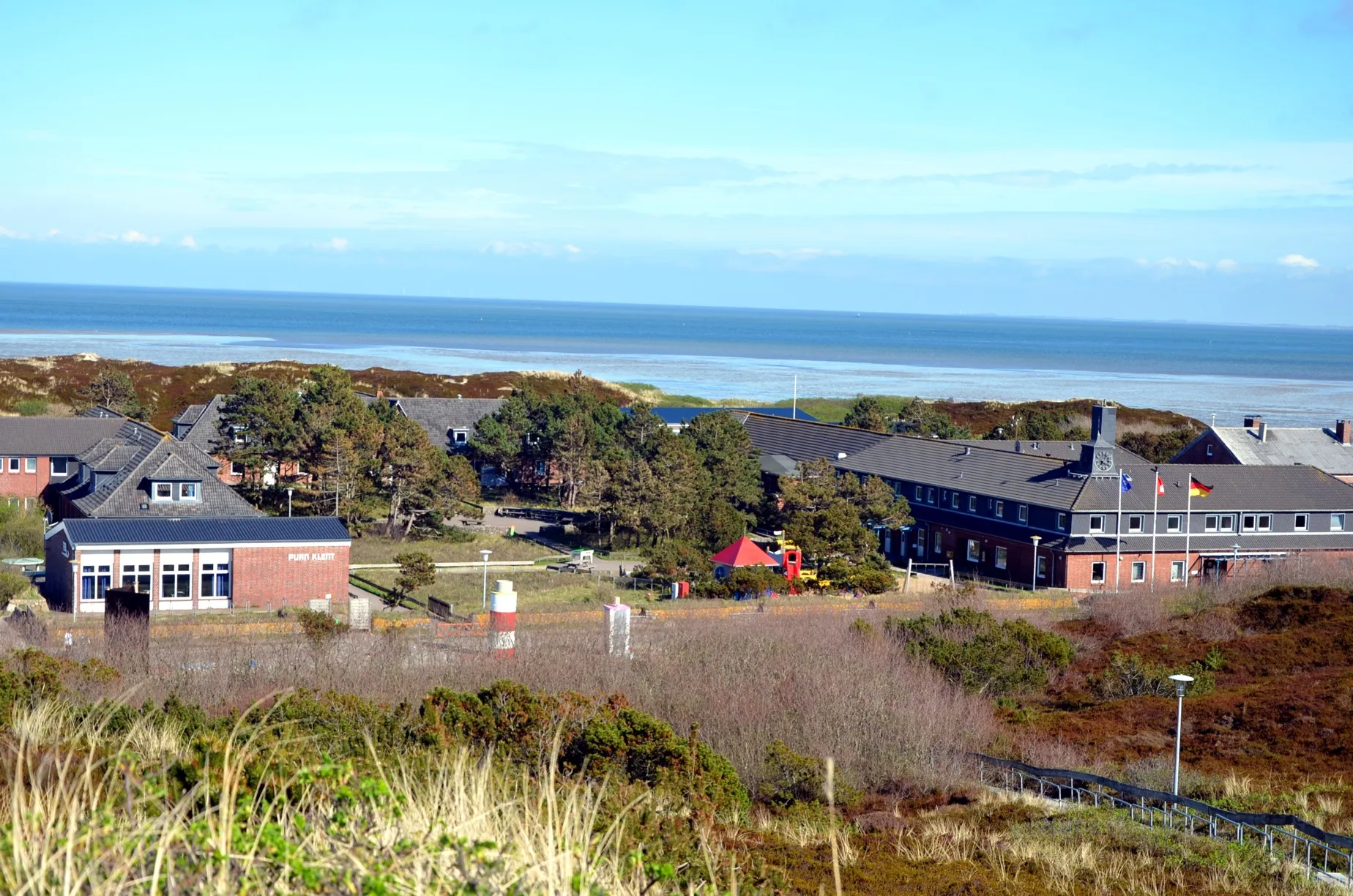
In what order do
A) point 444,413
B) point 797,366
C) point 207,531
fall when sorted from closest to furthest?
1. point 207,531
2. point 444,413
3. point 797,366

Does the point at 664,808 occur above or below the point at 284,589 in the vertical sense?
above

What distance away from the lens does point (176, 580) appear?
32.6m

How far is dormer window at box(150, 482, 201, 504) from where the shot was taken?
35.6 metres

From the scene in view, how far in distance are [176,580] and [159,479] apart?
13.2ft

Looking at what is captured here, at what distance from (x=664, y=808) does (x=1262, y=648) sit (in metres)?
23.4

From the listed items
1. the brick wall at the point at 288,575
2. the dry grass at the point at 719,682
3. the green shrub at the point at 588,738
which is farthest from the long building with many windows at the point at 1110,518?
the green shrub at the point at 588,738

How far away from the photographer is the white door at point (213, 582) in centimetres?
3269

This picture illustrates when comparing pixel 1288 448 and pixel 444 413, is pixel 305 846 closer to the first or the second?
pixel 1288 448

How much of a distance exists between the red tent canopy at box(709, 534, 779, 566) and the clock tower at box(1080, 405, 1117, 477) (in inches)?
409

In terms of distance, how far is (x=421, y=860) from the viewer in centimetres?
514

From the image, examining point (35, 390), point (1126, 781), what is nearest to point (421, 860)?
point (1126, 781)

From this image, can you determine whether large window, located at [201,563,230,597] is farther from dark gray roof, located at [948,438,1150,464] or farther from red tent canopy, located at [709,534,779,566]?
dark gray roof, located at [948,438,1150,464]

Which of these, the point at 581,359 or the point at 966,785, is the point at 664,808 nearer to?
the point at 966,785

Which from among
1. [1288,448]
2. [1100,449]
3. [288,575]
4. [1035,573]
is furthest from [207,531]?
[1288,448]
